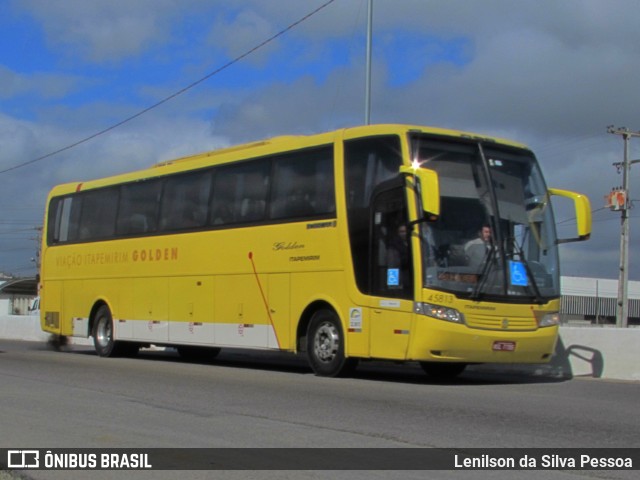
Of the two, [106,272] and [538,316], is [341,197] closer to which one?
[538,316]

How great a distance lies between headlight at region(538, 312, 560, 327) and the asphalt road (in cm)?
95

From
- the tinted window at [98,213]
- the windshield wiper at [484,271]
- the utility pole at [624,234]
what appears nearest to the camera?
the windshield wiper at [484,271]

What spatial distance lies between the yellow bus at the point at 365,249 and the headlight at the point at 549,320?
0.03 meters

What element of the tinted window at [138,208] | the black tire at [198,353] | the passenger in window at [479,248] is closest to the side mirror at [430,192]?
the passenger in window at [479,248]

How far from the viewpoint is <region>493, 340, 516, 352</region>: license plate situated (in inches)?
514

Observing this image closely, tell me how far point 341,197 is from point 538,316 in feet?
11.5

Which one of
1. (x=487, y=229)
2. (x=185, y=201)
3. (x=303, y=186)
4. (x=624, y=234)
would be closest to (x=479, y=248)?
(x=487, y=229)

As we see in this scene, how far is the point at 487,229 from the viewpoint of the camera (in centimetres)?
1310

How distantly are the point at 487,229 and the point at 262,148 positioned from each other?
4847 millimetres

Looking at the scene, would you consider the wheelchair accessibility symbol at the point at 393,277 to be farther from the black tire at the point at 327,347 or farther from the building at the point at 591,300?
the building at the point at 591,300

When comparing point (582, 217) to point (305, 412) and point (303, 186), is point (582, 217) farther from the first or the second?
point (305, 412)

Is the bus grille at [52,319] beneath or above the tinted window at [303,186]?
beneath

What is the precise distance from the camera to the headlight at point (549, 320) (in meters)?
13.6

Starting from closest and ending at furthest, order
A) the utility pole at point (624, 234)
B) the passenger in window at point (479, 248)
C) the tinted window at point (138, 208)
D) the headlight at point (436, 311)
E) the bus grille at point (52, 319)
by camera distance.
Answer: the headlight at point (436, 311) < the passenger in window at point (479, 248) < the tinted window at point (138, 208) < the bus grille at point (52, 319) < the utility pole at point (624, 234)
